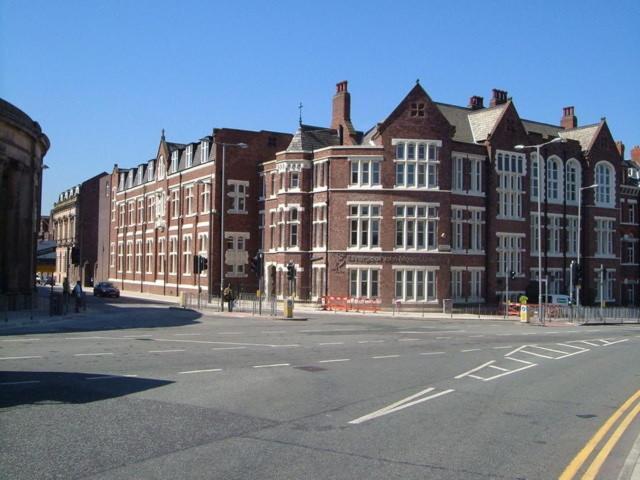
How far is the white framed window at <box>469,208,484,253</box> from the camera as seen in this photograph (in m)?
49.6

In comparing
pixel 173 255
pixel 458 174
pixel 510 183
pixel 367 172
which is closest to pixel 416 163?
pixel 367 172

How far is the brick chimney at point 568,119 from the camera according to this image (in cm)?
6462

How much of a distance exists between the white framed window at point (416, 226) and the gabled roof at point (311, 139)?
9.02 meters

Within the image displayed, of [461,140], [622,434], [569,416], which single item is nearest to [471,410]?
[569,416]

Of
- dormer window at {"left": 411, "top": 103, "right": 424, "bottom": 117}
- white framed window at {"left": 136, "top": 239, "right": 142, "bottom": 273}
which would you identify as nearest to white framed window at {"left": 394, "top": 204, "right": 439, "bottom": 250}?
dormer window at {"left": 411, "top": 103, "right": 424, "bottom": 117}

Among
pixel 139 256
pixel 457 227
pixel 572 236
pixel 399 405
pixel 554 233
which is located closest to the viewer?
pixel 399 405

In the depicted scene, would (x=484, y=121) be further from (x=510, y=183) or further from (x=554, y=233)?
(x=554, y=233)

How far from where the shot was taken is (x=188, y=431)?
31.3 feet

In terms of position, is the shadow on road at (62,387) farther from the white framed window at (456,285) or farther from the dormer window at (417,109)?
the white framed window at (456,285)

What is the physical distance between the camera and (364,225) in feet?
152

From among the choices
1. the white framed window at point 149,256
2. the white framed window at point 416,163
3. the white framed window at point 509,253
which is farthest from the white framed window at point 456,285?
the white framed window at point 149,256

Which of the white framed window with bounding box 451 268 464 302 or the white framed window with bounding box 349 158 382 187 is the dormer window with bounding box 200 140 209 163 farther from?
the white framed window with bounding box 451 268 464 302

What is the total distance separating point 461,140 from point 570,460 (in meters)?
44.4

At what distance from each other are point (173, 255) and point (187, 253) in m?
3.81
